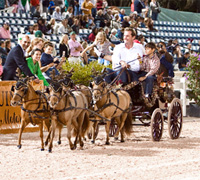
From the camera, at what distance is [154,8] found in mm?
32688

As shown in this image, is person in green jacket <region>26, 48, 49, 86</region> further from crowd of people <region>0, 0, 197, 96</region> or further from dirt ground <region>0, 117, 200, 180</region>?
dirt ground <region>0, 117, 200, 180</region>

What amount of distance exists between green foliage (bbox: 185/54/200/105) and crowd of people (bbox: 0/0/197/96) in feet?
4.46

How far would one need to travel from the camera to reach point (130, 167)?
8.46 metres

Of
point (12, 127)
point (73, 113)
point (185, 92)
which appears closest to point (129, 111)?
point (73, 113)

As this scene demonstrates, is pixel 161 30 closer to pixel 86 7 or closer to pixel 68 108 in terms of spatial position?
pixel 86 7

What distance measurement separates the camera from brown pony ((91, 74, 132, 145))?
36.0ft

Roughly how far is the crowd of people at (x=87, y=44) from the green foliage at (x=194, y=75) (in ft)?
4.46

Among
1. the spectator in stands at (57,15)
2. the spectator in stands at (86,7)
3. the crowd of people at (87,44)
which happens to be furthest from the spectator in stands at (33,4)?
the spectator in stands at (86,7)

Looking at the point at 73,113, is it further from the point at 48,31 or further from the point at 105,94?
the point at 48,31

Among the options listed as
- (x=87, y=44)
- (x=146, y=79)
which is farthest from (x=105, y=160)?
(x=87, y=44)

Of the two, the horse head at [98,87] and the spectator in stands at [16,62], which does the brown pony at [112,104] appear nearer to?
the horse head at [98,87]

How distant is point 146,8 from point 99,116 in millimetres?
21824

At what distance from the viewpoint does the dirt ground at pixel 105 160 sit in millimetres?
7805

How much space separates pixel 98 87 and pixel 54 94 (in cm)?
113
